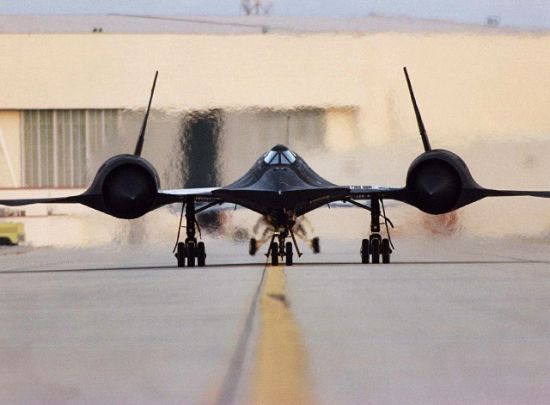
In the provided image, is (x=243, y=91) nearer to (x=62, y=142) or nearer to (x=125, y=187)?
(x=125, y=187)

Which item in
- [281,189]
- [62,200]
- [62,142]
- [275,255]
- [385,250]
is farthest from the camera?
[62,142]

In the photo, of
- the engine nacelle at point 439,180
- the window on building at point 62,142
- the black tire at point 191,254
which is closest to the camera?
the engine nacelle at point 439,180

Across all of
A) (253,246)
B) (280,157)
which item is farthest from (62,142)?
(280,157)

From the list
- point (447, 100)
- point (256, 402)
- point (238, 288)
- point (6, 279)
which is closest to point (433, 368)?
point (256, 402)

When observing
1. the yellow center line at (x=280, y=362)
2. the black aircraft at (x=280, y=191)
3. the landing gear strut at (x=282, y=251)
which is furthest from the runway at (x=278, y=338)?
the black aircraft at (x=280, y=191)

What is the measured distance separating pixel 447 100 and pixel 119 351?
23.8m

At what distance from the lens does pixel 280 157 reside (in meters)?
27.4

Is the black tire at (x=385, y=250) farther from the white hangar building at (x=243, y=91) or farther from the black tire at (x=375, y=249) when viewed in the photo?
the white hangar building at (x=243, y=91)

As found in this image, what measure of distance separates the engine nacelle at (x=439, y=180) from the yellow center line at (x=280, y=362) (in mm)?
11705

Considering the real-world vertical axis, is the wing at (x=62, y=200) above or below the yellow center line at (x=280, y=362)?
above

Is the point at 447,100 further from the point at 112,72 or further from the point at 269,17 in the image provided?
the point at 112,72

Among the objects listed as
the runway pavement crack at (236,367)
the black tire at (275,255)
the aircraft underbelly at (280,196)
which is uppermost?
the aircraft underbelly at (280,196)

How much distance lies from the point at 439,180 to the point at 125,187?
5242 mm

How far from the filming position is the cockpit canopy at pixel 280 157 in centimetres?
2723
